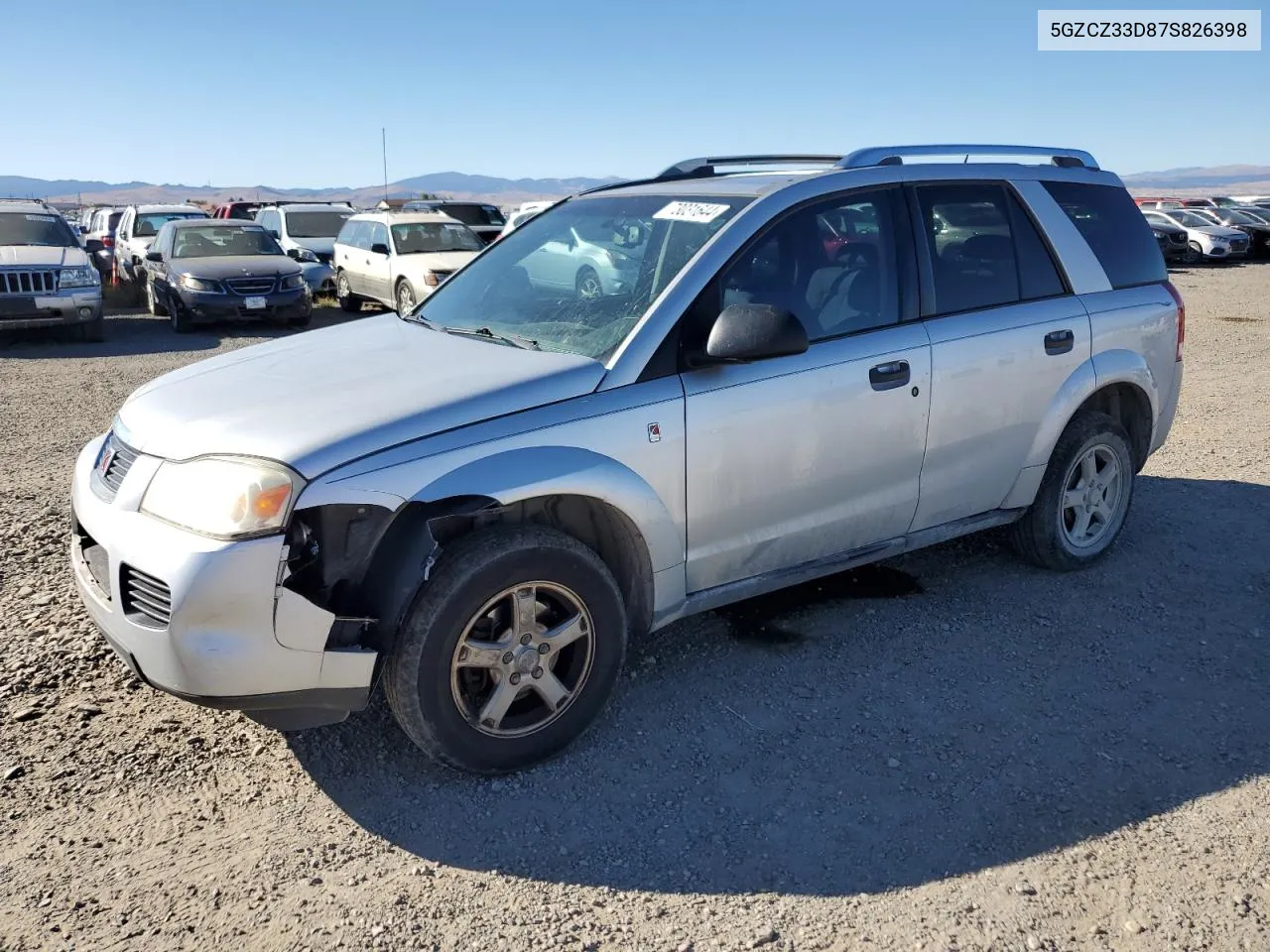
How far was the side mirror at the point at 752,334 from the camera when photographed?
3.34m

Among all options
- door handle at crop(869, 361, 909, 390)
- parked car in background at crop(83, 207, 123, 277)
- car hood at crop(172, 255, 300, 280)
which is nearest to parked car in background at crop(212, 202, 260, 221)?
parked car in background at crop(83, 207, 123, 277)

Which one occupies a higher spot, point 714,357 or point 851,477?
point 714,357

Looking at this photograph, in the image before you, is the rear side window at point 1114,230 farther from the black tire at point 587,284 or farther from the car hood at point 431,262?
the car hood at point 431,262

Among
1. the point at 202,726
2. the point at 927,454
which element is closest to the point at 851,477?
the point at 927,454

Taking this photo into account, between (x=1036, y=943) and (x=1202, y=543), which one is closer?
(x=1036, y=943)

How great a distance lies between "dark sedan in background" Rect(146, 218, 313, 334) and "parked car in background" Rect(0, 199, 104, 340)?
1.10 metres

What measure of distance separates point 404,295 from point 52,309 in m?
4.42

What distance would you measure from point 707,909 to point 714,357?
169 cm

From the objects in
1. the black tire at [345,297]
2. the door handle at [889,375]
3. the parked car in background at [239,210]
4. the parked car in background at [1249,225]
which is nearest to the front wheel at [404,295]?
the black tire at [345,297]

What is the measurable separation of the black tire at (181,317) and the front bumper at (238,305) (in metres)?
0.15

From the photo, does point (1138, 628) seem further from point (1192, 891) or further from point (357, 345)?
point (357, 345)

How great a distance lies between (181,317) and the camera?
14328 mm

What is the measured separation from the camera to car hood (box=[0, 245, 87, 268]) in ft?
41.9

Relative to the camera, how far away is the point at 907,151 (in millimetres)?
4367
